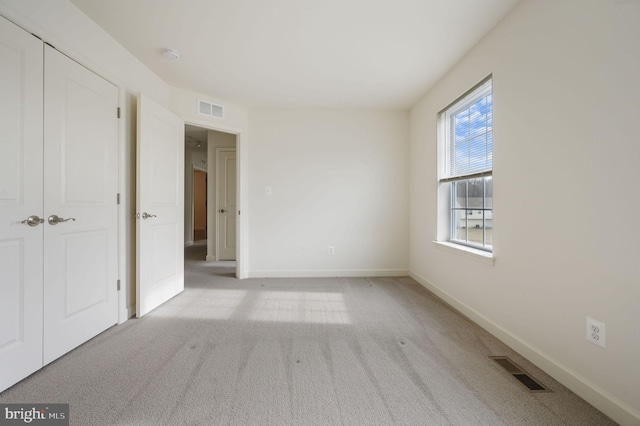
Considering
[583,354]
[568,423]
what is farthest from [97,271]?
[583,354]

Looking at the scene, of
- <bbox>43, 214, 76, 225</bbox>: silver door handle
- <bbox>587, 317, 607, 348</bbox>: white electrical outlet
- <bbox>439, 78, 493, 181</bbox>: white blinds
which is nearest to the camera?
<bbox>587, 317, 607, 348</bbox>: white electrical outlet

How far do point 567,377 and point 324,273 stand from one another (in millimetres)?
2813

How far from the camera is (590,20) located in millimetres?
1434

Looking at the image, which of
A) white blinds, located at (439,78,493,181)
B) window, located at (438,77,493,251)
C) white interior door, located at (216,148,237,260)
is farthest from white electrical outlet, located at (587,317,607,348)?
white interior door, located at (216,148,237,260)

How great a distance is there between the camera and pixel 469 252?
8.16ft

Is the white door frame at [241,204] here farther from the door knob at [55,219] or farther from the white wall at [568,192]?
the white wall at [568,192]

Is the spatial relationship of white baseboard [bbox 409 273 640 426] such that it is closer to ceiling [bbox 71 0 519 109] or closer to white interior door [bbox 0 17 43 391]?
ceiling [bbox 71 0 519 109]

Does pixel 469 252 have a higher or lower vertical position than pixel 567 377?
higher

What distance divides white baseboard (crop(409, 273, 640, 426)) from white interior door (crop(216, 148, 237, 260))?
→ 4.46 m

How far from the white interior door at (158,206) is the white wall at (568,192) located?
314 cm

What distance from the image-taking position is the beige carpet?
1336 mm

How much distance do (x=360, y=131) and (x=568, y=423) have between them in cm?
356

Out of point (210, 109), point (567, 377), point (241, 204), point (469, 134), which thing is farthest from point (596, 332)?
point (210, 109)

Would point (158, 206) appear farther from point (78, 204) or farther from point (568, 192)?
point (568, 192)
